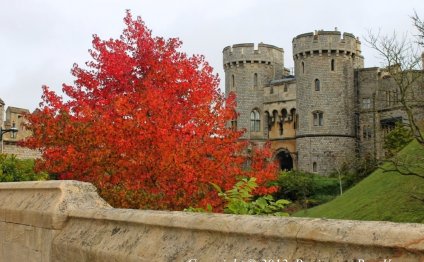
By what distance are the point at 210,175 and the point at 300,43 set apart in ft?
121

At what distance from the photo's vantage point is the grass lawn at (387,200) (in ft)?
45.6

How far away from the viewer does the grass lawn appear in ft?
45.6

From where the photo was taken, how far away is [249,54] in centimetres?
4969

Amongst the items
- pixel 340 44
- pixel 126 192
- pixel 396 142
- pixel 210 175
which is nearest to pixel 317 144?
pixel 340 44

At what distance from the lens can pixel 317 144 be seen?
145 ft

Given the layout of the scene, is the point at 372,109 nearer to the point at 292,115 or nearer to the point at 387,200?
the point at 292,115

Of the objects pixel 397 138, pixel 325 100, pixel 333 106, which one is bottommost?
pixel 397 138

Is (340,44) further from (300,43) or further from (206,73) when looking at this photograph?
(206,73)

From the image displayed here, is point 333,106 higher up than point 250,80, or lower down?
lower down

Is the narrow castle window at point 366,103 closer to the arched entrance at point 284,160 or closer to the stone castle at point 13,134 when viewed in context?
the arched entrance at point 284,160

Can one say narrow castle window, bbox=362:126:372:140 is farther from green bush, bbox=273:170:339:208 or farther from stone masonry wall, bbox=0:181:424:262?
stone masonry wall, bbox=0:181:424:262

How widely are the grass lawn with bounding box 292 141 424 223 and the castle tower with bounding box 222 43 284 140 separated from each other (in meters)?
28.4

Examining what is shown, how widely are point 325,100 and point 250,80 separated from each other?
28.6ft

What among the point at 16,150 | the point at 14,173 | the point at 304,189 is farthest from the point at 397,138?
the point at 16,150
